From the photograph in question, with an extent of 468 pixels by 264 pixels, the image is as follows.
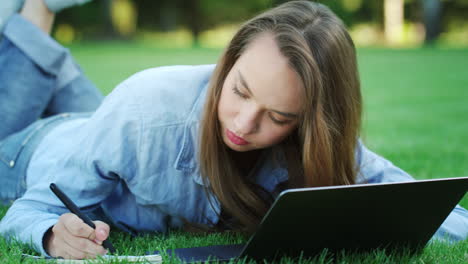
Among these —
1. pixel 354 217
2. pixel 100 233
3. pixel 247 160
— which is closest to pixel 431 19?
pixel 247 160

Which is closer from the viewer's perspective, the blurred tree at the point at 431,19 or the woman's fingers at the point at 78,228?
the woman's fingers at the point at 78,228

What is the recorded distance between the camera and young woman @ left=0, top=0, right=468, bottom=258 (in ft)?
6.71

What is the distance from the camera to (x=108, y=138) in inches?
87.4

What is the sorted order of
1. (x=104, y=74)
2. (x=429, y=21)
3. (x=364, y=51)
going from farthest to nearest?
1. (x=429, y=21)
2. (x=364, y=51)
3. (x=104, y=74)

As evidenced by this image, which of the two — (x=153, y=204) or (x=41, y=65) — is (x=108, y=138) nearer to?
(x=153, y=204)

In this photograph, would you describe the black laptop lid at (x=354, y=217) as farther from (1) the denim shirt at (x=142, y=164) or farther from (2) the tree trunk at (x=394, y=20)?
(2) the tree trunk at (x=394, y=20)

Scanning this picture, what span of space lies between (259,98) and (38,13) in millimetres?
2199

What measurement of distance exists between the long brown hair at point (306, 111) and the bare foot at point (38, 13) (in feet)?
6.16

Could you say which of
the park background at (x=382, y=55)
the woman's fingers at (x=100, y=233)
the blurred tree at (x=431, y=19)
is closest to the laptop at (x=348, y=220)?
the woman's fingers at (x=100, y=233)

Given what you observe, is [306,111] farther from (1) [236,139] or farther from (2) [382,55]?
(2) [382,55]

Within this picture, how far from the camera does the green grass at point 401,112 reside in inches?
88.4

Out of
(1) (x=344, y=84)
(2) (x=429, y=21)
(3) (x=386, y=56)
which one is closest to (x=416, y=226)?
(1) (x=344, y=84)

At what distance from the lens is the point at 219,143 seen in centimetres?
224

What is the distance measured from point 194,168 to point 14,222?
2.30 ft
